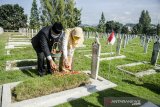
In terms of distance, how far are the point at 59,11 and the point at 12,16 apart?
43.4m

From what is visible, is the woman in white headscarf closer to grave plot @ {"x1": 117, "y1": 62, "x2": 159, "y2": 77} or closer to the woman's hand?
the woman's hand

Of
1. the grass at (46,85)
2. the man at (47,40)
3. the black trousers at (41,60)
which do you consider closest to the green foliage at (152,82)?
the grass at (46,85)

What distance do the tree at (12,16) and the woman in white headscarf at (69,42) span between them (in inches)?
2656

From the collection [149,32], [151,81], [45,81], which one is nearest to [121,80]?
[151,81]

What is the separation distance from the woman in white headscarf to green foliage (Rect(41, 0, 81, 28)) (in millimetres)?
33302

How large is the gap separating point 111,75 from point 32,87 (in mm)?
3684

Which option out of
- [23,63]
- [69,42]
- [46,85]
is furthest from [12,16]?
[46,85]

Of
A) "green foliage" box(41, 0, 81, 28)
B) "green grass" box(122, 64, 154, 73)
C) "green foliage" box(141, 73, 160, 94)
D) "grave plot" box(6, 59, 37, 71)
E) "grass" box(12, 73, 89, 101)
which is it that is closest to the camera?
"grass" box(12, 73, 89, 101)

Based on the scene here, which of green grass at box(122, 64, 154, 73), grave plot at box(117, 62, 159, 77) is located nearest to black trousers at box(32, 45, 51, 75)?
grave plot at box(117, 62, 159, 77)

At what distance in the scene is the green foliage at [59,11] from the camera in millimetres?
38625

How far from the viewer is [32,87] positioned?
174 inches

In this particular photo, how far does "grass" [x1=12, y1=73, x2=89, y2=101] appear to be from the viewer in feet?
14.2

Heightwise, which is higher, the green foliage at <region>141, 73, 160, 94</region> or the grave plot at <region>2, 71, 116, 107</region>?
the grave plot at <region>2, 71, 116, 107</region>

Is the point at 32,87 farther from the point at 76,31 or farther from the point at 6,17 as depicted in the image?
the point at 6,17
